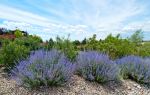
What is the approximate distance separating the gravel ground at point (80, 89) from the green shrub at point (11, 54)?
504 mm

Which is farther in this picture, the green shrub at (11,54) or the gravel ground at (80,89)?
the green shrub at (11,54)

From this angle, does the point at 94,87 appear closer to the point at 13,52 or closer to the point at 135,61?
the point at 135,61

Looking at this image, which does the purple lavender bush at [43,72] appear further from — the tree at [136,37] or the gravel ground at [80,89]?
the tree at [136,37]

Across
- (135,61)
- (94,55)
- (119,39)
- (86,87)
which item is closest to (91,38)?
(119,39)

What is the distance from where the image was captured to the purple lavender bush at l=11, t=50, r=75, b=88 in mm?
4941

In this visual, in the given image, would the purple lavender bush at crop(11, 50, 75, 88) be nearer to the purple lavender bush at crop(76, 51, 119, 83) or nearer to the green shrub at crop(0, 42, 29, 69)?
the purple lavender bush at crop(76, 51, 119, 83)

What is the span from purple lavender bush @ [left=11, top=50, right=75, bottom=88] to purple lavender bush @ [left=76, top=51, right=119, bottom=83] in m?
0.56

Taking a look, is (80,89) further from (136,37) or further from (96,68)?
(136,37)

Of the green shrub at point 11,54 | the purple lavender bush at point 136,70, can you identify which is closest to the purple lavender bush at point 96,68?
the purple lavender bush at point 136,70

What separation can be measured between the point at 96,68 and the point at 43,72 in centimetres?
136

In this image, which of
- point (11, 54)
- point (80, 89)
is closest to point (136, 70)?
point (80, 89)

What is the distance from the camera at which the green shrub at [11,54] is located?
6739 millimetres

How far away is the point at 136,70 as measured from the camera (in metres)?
6.75

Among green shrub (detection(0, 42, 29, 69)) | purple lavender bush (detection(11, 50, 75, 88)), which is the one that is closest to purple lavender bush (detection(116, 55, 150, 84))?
purple lavender bush (detection(11, 50, 75, 88))
